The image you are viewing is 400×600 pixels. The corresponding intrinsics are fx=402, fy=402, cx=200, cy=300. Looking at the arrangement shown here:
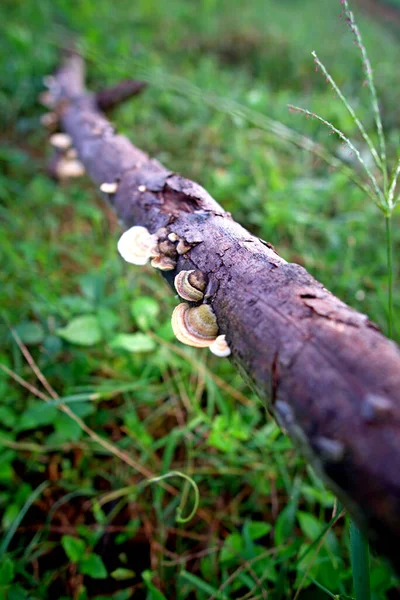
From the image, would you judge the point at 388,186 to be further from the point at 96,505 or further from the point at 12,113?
the point at 12,113

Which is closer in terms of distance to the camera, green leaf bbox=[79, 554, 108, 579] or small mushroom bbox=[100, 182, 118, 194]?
green leaf bbox=[79, 554, 108, 579]

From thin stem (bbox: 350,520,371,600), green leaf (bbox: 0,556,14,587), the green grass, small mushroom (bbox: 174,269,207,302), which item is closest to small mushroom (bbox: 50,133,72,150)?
the green grass

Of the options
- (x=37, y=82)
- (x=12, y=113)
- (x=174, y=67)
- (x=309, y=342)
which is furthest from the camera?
(x=174, y=67)

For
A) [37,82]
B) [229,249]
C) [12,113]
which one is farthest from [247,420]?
[37,82]

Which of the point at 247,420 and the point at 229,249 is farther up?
the point at 229,249

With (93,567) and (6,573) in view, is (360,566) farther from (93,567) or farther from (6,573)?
(6,573)

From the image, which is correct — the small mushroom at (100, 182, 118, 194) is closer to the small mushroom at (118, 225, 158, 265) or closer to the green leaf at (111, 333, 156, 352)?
the small mushroom at (118, 225, 158, 265)
